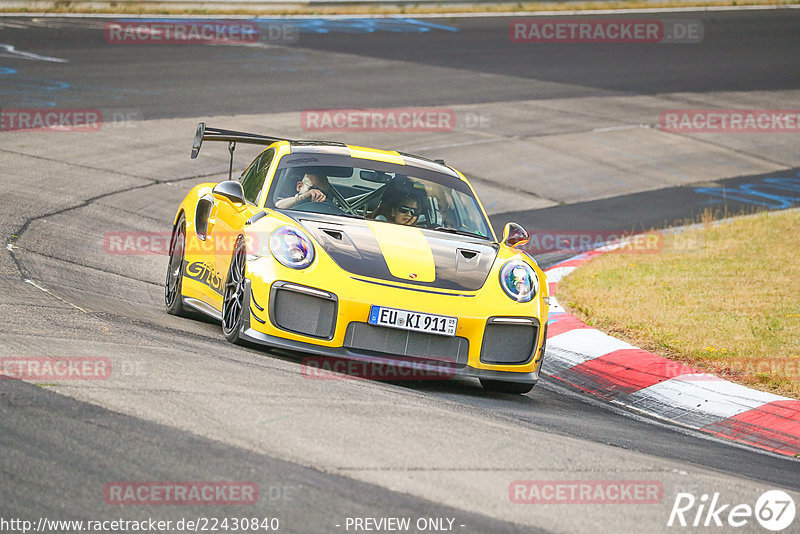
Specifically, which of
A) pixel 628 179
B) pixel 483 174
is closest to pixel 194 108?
pixel 483 174

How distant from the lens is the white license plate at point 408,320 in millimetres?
6254

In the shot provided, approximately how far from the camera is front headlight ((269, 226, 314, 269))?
6449 mm

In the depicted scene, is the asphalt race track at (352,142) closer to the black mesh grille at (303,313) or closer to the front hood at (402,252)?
the black mesh grille at (303,313)

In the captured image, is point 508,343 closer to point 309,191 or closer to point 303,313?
point 303,313

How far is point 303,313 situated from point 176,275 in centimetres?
232

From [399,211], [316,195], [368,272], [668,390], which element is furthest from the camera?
[399,211]

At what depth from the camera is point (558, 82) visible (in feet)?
74.0

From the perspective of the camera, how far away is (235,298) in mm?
6766

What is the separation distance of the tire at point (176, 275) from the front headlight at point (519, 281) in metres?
2.61

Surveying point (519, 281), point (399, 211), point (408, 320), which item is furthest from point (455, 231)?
point (408, 320)

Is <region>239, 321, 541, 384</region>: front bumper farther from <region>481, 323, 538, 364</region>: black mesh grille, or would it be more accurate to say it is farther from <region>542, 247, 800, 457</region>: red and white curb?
<region>542, 247, 800, 457</region>: red and white curb

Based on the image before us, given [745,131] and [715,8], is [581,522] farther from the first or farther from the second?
[715,8]

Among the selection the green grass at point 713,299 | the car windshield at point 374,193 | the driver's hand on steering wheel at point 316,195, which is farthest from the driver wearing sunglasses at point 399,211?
the green grass at point 713,299

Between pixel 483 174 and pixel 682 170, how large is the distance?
11.5 feet
